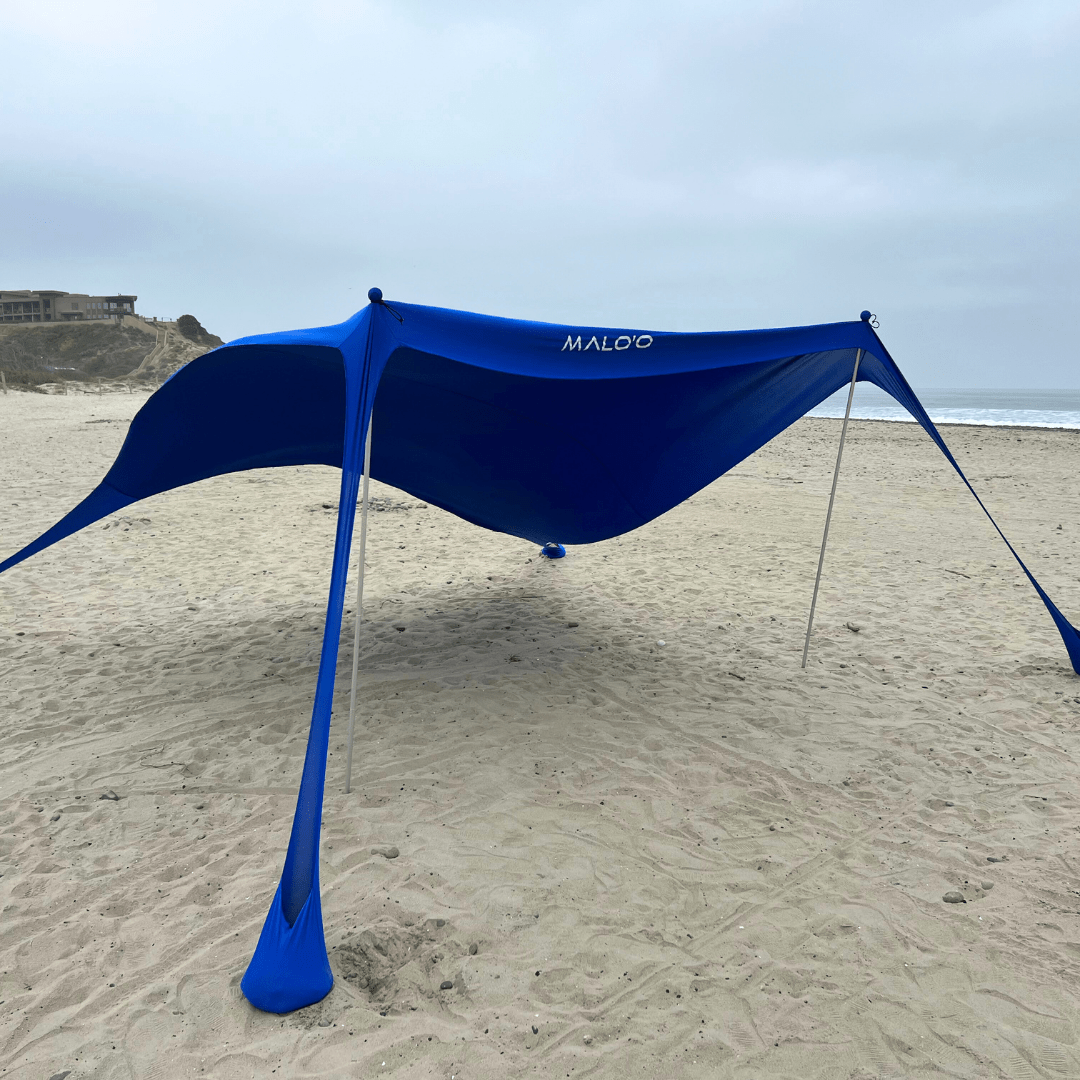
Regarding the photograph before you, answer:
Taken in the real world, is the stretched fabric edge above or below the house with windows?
below

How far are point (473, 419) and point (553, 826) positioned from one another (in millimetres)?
2417

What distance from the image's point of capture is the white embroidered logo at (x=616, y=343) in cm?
354

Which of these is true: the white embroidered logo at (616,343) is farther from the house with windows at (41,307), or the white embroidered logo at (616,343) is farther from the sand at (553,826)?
the house with windows at (41,307)

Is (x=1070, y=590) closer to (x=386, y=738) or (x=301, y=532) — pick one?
(x=386, y=738)

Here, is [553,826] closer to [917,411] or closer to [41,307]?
[917,411]

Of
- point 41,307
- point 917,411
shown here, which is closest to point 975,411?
point 917,411

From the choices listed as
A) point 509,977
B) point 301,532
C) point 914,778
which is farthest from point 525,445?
point 301,532

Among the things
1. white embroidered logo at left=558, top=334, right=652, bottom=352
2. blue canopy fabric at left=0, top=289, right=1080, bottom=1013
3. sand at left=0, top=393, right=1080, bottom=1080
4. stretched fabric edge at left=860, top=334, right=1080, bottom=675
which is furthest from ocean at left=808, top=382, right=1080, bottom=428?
white embroidered logo at left=558, top=334, right=652, bottom=352

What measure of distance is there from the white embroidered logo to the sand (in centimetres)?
200

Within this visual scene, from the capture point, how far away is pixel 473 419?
4629 mm

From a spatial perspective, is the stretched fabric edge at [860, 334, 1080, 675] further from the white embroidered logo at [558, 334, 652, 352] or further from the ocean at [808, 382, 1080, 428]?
the ocean at [808, 382, 1080, 428]

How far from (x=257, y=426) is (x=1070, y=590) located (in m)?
6.78

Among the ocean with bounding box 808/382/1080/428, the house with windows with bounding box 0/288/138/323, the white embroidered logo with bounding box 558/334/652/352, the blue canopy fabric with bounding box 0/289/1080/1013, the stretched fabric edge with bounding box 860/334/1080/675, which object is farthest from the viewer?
the house with windows with bounding box 0/288/138/323

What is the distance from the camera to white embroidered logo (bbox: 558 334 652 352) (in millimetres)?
3535
